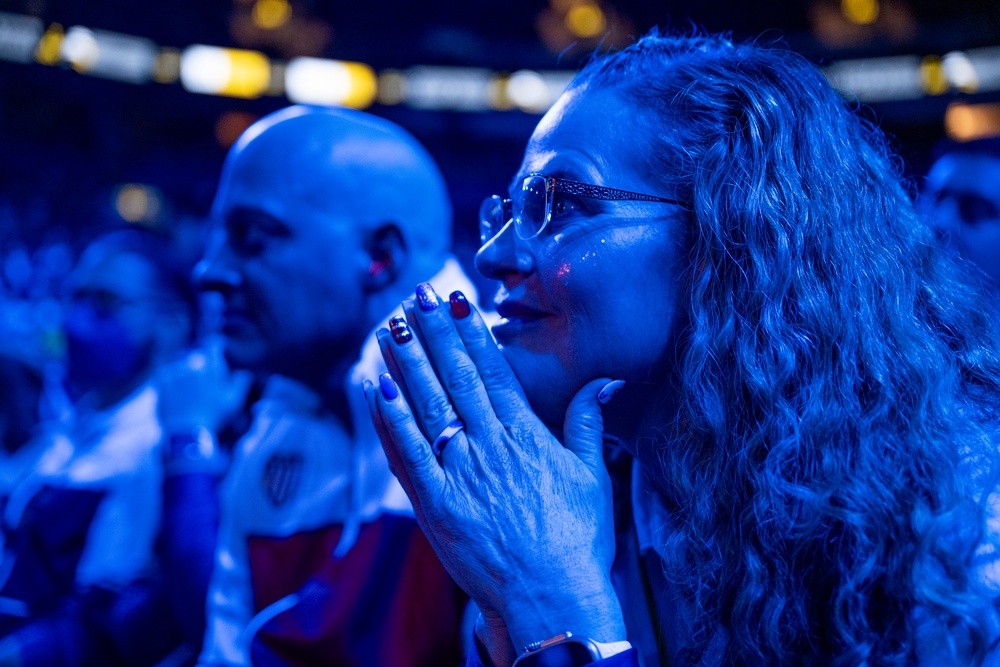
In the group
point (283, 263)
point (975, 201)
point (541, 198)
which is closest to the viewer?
point (541, 198)

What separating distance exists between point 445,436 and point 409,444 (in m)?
0.05

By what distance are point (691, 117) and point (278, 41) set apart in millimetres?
16094

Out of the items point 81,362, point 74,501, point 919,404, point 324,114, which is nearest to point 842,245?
point 919,404

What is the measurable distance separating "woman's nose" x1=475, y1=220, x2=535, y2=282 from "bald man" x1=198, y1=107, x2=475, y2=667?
436 mm

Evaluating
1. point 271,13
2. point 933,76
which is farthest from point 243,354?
point 933,76

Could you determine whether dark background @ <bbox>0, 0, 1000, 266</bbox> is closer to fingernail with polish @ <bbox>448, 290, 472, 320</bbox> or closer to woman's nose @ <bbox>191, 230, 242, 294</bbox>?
woman's nose @ <bbox>191, 230, 242, 294</bbox>

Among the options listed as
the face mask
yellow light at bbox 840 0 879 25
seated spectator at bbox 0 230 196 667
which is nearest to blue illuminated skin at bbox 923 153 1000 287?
seated spectator at bbox 0 230 196 667

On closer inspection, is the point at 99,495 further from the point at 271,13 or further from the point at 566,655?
the point at 271,13

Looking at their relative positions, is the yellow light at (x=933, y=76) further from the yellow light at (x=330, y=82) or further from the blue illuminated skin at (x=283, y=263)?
the blue illuminated skin at (x=283, y=263)

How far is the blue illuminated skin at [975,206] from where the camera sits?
265 centimetres

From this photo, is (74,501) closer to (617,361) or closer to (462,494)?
(462,494)

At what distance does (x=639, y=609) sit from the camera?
52.7 inches

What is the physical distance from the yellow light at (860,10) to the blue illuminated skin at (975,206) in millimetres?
13224

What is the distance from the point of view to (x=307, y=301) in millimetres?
1834
